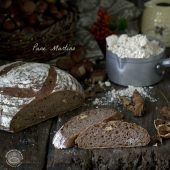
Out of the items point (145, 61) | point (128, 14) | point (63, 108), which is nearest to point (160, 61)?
point (145, 61)

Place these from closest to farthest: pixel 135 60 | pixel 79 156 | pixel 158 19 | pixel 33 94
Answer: pixel 79 156
pixel 33 94
pixel 135 60
pixel 158 19

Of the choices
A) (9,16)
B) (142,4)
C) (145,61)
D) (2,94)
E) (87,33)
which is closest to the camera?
(2,94)

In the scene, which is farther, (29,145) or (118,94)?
(118,94)

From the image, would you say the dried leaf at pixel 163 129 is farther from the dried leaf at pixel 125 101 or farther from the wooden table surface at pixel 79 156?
the dried leaf at pixel 125 101

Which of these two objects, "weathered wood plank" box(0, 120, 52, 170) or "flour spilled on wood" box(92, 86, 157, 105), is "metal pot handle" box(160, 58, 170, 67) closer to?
"flour spilled on wood" box(92, 86, 157, 105)

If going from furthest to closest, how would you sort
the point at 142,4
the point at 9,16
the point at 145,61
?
the point at 142,4
the point at 9,16
the point at 145,61

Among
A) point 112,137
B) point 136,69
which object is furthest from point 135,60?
point 112,137

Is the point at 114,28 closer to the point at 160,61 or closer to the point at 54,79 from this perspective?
the point at 160,61

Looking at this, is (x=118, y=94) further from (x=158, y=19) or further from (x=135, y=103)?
(x=158, y=19)
